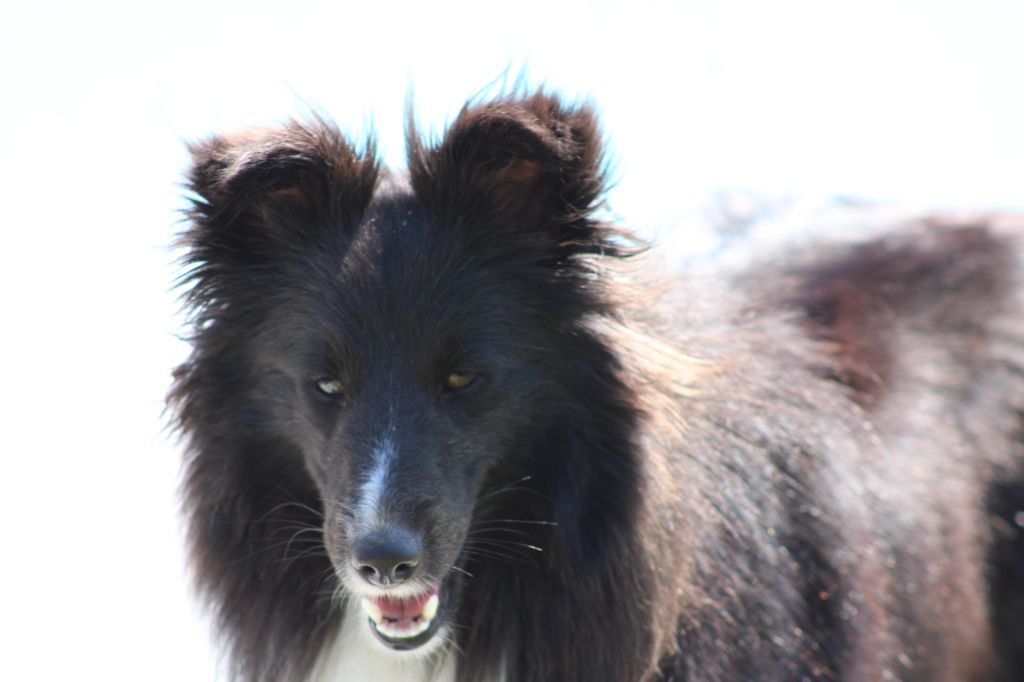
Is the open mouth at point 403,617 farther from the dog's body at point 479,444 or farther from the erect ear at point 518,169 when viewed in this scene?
the erect ear at point 518,169

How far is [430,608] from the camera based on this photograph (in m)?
3.98

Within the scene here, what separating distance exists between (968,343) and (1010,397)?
0.96 ft

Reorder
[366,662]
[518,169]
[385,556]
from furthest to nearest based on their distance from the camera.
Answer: [366,662]
[518,169]
[385,556]

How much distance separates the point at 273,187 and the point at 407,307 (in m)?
0.62

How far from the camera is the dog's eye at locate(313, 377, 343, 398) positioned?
4.06 metres

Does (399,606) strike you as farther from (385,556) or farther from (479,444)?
(479,444)

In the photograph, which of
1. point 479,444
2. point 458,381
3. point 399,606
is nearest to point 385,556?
point 399,606

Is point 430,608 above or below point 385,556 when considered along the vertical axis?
below

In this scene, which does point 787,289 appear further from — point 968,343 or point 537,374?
point 537,374

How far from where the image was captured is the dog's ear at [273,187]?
412 centimetres

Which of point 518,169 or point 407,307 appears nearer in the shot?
point 407,307

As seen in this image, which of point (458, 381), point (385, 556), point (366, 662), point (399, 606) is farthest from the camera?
point (366, 662)

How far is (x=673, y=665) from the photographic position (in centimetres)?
426

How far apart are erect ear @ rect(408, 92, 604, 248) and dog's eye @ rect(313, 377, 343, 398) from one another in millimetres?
634
